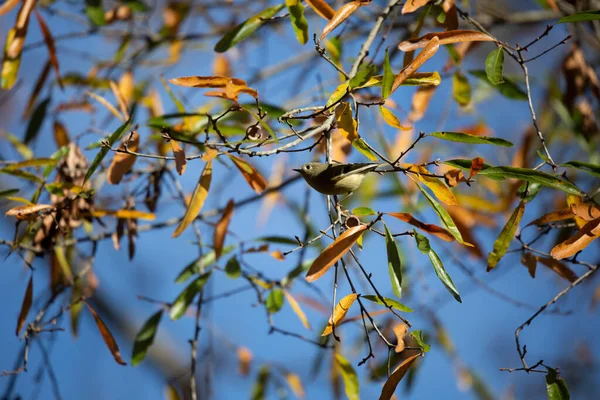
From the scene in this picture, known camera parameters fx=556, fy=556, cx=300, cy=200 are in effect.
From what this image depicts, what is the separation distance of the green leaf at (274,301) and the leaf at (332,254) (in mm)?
508

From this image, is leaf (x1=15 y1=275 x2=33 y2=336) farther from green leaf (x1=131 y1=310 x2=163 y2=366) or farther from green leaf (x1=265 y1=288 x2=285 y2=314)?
green leaf (x1=265 y1=288 x2=285 y2=314)

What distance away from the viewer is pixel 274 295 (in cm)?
119

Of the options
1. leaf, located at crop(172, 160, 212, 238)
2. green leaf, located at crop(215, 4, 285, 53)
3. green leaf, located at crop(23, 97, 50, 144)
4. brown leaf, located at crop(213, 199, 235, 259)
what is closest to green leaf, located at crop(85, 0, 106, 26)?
green leaf, located at crop(23, 97, 50, 144)

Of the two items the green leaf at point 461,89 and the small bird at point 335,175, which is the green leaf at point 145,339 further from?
the green leaf at point 461,89

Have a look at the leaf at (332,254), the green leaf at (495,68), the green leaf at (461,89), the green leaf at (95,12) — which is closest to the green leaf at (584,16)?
the green leaf at (495,68)

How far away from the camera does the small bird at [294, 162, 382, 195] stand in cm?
73

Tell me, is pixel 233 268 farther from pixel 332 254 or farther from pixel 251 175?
pixel 332 254

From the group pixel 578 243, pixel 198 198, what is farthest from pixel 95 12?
pixel 578 243

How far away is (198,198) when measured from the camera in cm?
86

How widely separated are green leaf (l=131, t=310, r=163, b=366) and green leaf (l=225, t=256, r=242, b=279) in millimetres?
195

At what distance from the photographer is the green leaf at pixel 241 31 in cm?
101

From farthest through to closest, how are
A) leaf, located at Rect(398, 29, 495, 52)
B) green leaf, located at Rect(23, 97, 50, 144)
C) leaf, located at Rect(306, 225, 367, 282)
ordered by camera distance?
green leaf, located at Rect(23, 97, 50, 144)
leaf, located at Rect(398, 29, 495, 52)
leaf, located at Rect(306, 225, 367, 282)

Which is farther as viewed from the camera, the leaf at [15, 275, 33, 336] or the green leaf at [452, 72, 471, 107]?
the green leaf at [452, 72, 471, 107]

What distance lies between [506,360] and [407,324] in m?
3.35
